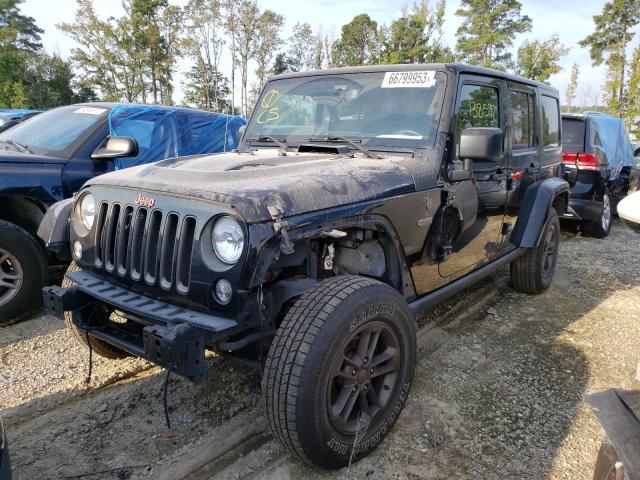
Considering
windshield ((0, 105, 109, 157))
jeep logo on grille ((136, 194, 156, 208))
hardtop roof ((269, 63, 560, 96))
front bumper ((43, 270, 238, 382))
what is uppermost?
hardtop roof ((269, 63, 560, 96))

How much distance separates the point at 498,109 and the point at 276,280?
2.54 metres

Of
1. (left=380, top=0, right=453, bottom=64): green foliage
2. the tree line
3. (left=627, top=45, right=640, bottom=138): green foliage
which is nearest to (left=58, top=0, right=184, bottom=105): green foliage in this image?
the tree line

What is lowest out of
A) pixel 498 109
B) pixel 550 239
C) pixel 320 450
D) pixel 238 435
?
pixel 238 435

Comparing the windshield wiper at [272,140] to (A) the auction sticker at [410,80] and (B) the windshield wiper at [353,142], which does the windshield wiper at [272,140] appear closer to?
(B) the windshield wiper at [353,142]

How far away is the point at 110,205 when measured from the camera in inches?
102

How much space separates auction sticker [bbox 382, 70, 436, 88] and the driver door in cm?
22

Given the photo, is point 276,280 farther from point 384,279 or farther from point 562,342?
point 562,342

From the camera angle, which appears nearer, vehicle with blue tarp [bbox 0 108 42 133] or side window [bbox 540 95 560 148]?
side window [bbox 540 95 560 148]

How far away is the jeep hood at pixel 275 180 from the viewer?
85.7 inches

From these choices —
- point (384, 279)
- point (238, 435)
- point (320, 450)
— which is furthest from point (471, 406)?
point (238, 435)

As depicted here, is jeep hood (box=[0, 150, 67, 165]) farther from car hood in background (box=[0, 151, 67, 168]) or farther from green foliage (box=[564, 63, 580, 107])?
green foliage (box=[564, 63, 580, 107])

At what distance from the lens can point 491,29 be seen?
33812 mm

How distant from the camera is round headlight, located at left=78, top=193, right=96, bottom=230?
2760 millimetres

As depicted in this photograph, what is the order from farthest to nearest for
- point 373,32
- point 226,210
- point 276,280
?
point 373,32 → point 276,280 → point 226,210
